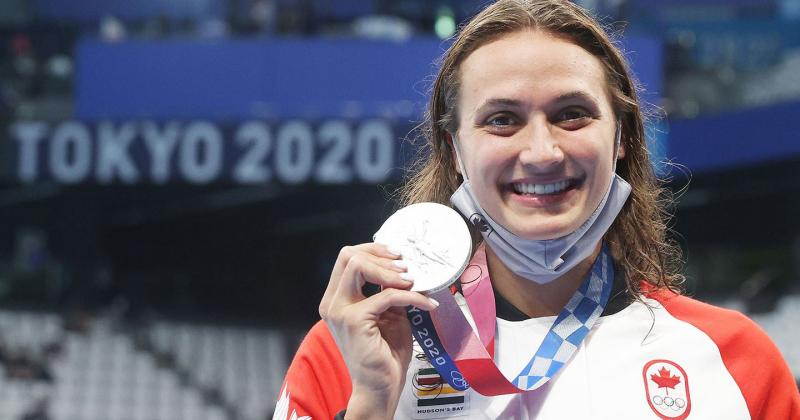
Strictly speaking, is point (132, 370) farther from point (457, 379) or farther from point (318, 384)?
point (457, 379)

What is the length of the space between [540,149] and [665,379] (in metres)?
0.44

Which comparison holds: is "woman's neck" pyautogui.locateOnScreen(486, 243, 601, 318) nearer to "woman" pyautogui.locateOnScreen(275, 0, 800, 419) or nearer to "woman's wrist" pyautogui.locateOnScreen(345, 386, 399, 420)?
"woman" pyautogui.locateOnScreen(275, 0, 800, 419)

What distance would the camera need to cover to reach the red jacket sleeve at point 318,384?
5.57ft

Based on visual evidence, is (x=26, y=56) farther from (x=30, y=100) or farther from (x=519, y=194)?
(x=519, y=194)

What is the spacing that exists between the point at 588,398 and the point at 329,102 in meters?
9.54

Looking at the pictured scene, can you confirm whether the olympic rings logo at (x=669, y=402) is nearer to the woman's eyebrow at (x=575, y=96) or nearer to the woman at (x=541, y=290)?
the woman at (x=541, y=290)

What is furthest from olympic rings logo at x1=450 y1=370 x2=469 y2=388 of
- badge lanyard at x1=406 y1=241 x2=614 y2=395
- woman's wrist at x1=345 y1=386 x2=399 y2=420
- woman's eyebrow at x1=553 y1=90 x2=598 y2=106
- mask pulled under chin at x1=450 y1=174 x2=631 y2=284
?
woman's eyebrow at x1=553 y1=90 x2=598 y2=106

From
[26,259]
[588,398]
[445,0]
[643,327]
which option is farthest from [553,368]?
[445,0]

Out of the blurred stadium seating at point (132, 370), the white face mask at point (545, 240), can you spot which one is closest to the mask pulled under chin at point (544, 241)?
the white face mask at point (545, 240)

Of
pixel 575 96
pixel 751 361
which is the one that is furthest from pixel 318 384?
pixel 751 361

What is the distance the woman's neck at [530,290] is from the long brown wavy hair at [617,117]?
8 centimetres

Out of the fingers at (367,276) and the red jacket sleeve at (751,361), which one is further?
the red jacket sleeve at (751,361)

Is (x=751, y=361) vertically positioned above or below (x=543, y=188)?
below

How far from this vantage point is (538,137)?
1.65m
